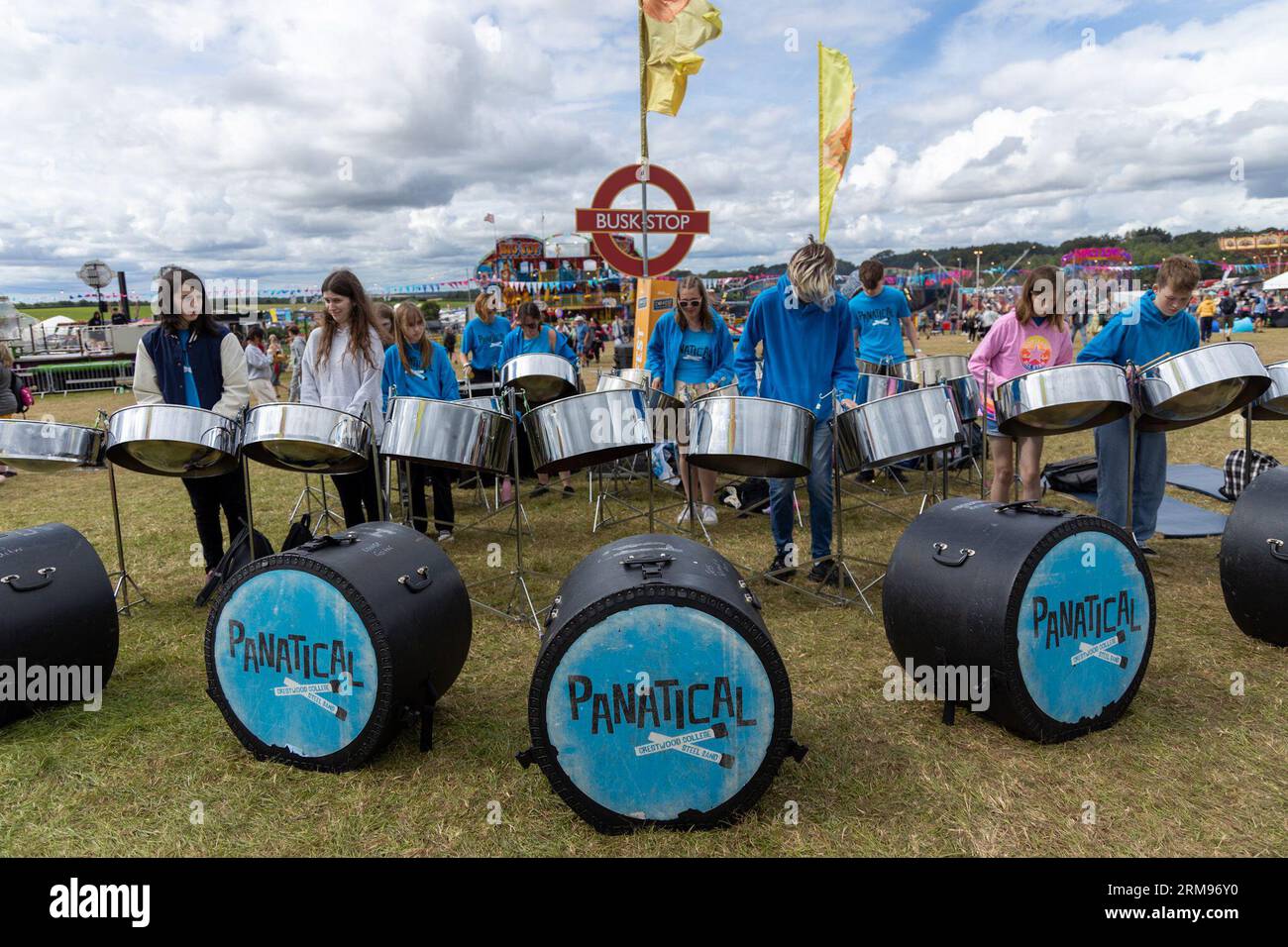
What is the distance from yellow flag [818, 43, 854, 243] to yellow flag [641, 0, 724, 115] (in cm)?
188

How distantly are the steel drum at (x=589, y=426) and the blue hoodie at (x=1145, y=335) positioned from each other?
207 centimetres

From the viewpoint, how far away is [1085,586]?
2.23m

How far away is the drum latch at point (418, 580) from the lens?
2.21 meters

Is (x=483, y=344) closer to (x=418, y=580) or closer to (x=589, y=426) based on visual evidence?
(x=589, y=426)

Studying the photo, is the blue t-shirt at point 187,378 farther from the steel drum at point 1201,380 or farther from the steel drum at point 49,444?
the steel drum at point 1201,380

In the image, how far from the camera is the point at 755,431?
9.68 feet

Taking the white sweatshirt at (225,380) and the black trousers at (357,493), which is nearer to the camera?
the white sweatshirt at (225,380)

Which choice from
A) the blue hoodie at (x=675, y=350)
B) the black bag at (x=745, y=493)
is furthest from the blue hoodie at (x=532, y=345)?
the black bag at (x=745, y=493)

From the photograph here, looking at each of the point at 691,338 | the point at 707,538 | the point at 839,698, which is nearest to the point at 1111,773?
the point at 839,698

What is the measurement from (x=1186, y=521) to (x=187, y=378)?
5165mm

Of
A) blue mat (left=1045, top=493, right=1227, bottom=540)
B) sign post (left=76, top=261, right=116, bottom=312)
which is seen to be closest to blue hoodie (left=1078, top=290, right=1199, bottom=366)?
blue mat (left=1045, top=493, right=1227, bottom=540)

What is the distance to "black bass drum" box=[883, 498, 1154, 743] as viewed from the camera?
2158 millimetres

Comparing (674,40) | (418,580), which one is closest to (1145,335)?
(418,580)

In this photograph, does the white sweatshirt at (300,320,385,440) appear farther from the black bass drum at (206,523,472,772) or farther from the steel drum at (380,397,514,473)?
the black bass drum at (206,523,472,772)
